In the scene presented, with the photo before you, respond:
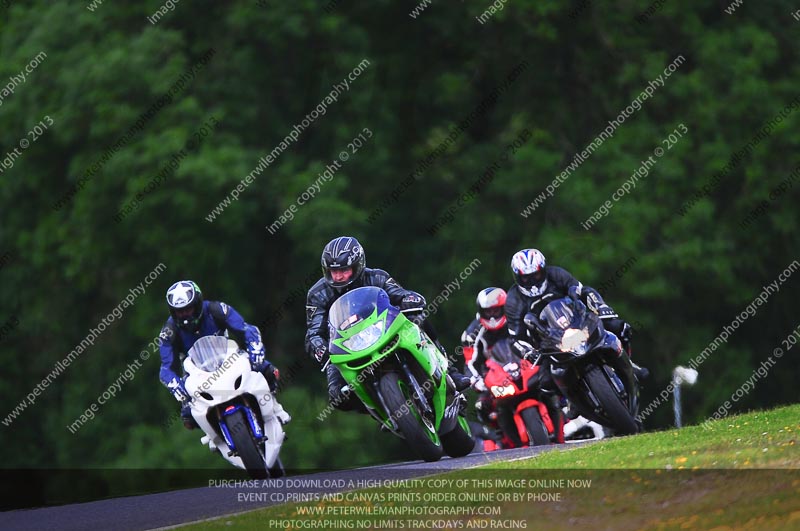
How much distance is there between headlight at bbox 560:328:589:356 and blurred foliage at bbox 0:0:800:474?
1038cm

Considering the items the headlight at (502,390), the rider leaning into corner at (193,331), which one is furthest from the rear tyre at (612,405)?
the rider leaning into corner at (193,331)

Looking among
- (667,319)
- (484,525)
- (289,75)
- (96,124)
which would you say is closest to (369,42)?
(289,75)

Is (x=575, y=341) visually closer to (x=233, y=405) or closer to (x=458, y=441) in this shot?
(x=458, y=441)

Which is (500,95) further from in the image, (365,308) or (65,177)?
(365,308)

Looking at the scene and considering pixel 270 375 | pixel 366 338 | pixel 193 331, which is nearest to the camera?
pixel 366 338

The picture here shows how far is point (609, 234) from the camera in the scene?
25.1 meters

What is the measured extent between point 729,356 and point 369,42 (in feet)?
27.9

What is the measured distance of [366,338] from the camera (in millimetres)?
12508

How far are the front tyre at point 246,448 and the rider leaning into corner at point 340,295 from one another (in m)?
0.82

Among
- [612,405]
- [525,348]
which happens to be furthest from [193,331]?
[612,405]

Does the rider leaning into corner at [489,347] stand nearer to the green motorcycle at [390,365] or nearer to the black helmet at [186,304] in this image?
the black helmet at [186,304]

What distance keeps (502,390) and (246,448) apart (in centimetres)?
403

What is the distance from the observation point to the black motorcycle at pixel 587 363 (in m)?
14.0

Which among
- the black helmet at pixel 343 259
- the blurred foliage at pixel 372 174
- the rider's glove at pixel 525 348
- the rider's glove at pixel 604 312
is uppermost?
the rider's glove at pixel 604 312
